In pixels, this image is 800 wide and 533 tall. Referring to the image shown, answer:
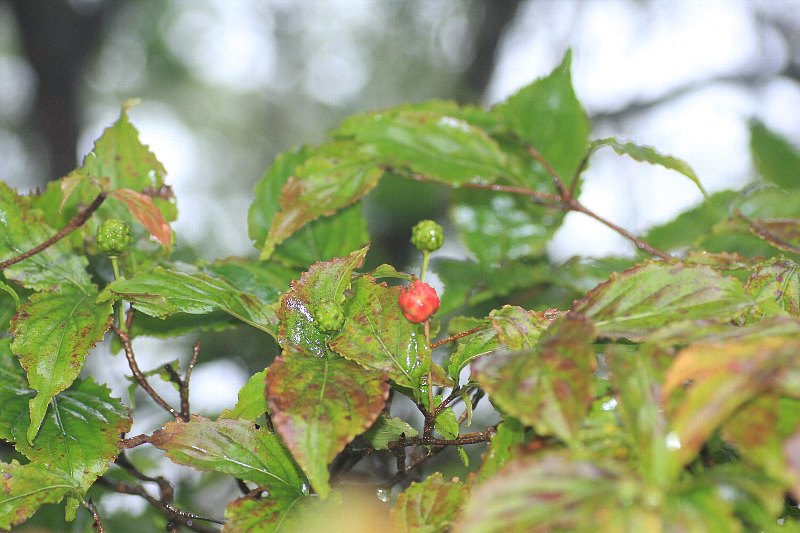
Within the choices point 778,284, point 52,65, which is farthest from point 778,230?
point 52,65

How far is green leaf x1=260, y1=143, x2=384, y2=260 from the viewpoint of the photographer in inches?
27.7

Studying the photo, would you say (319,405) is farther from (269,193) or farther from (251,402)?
(269,193)

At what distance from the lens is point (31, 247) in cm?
62

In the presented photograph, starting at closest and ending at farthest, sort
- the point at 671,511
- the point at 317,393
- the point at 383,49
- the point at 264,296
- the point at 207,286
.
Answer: the point at 671,511
the point at 317,393
the point at 207,286
the point at 264,296
the point at 383,49

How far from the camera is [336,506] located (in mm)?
471

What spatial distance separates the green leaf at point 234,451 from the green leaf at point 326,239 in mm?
286

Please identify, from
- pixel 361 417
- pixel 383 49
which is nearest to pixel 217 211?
pixel 383 49

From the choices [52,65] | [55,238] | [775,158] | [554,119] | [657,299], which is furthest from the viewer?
[52,65]

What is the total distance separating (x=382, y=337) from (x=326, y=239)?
0.32 meters

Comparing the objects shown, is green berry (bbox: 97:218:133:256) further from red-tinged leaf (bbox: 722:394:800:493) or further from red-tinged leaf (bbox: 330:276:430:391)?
red-tinged leaf (bbox: 722:394:800:493)

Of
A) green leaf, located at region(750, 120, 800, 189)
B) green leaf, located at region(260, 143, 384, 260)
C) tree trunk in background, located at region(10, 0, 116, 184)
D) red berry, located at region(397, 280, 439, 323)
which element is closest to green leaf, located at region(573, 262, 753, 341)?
red berry, located at region(397, 280, 439, 323)

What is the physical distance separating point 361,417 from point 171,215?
403mm

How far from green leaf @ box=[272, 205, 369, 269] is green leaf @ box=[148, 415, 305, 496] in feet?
0.94

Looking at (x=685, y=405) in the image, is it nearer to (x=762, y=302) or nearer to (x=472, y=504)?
(x=472, y=504)
